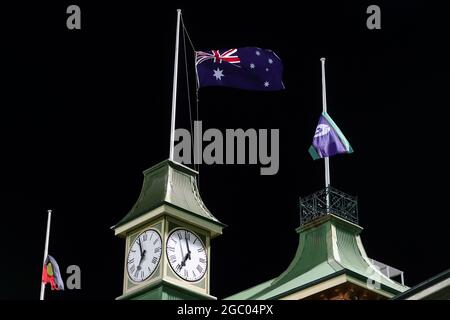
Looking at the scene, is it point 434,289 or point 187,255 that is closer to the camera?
point 434,289

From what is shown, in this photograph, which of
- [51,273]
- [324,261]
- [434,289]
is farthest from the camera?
[51,273]

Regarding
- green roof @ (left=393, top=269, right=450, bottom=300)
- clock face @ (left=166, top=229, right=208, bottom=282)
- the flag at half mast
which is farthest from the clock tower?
the flag at half mast

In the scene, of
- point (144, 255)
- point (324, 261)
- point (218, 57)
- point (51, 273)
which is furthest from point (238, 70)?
point (51, 273)

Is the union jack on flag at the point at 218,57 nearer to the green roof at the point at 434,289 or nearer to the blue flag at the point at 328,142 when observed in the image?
the blue flag at the point at 328,142

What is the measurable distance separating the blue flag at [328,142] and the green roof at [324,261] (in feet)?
10.2

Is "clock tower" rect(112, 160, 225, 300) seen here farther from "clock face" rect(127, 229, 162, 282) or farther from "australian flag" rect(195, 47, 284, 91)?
"australian flag" rect(195, 47, 284, 91)

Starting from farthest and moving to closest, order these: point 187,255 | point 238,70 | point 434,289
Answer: point 238,70, point 187,255, point 434,289

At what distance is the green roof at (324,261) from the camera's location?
126 feet

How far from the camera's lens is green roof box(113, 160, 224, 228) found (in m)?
38.2

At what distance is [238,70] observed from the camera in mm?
43438

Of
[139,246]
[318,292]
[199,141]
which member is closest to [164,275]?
[139,246]

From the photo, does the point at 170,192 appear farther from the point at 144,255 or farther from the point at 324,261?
the point at 324,261

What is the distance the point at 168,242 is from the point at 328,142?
30.2 feet
